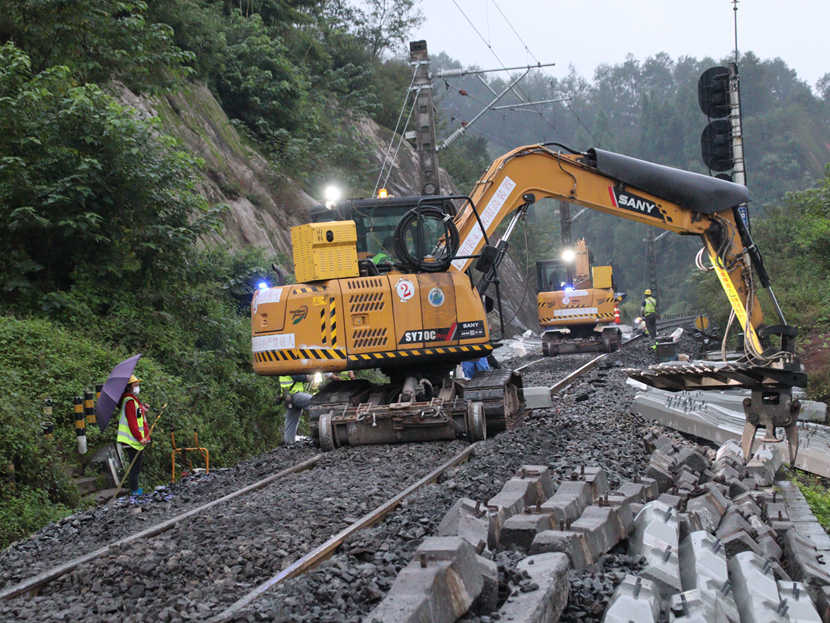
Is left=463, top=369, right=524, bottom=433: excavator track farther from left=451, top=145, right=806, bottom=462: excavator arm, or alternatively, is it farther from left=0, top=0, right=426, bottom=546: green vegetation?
left=0, top=0, right=426, bottom=546: green vegetation

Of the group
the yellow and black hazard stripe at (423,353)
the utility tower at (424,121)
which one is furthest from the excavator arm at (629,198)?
the utility tower at (424,121)

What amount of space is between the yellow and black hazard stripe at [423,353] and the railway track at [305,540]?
3.63 ft

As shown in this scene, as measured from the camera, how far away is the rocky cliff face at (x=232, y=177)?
19.7 meters

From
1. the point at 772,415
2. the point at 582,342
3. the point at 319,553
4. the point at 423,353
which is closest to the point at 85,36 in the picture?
the point at 423,353

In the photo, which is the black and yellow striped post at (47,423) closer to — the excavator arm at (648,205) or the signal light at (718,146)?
the excavator arm at (648,205)

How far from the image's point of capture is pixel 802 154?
106500 millimetres

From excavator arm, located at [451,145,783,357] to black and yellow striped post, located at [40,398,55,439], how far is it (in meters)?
5.10

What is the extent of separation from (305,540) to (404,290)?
4910 mm

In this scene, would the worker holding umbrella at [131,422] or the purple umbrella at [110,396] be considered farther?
the worker holding umbrella at [131,422]

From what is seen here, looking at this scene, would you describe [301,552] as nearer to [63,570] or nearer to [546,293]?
[63,570]

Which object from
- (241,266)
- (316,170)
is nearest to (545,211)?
(316,170)

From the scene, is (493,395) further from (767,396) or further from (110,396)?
(110,396)

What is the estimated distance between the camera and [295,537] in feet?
20.0

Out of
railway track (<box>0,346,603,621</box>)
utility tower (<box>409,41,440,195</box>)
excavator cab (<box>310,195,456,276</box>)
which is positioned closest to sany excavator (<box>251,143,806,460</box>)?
excavator cab (<box>310,195,456,276</box>)
